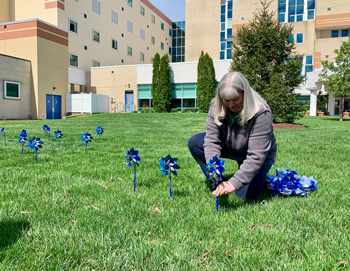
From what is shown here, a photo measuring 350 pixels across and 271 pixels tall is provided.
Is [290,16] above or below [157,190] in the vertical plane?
above

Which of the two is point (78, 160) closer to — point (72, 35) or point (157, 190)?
point (157, 190)

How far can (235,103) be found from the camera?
8.09 ft

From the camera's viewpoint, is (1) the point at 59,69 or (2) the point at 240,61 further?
(1) the point at 59,69

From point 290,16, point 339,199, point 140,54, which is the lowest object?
point 339,199

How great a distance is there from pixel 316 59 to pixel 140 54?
23.7m

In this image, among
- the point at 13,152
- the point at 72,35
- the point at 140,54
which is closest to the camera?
the point at 13,152

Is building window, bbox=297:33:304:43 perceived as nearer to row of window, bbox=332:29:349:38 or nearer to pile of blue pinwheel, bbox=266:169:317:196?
row of window, bbox=332:29:349:38

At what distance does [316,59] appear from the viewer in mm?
28688

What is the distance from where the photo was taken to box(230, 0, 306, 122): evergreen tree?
454 inches

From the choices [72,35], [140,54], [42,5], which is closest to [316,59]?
[140,54]

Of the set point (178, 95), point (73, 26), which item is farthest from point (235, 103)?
point (73, 26)

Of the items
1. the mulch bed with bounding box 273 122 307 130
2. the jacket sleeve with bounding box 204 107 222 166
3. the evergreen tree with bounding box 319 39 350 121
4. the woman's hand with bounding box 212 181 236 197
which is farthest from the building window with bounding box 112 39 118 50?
the woman's hand with bounding box 212 181 236 197

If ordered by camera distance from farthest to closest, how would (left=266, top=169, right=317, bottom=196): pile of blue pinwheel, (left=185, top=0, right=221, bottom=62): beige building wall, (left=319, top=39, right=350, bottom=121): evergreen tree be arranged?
(left=185, top=0, right=221, bottom=62): beige building wall → (left=319, top=39, right=350, bottom=121): evergreen tree → (left=266, top=169, right=317, bottom=196): pile of blue pinwheel

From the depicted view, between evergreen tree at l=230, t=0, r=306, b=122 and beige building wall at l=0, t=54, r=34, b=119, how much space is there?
18.5 metres
